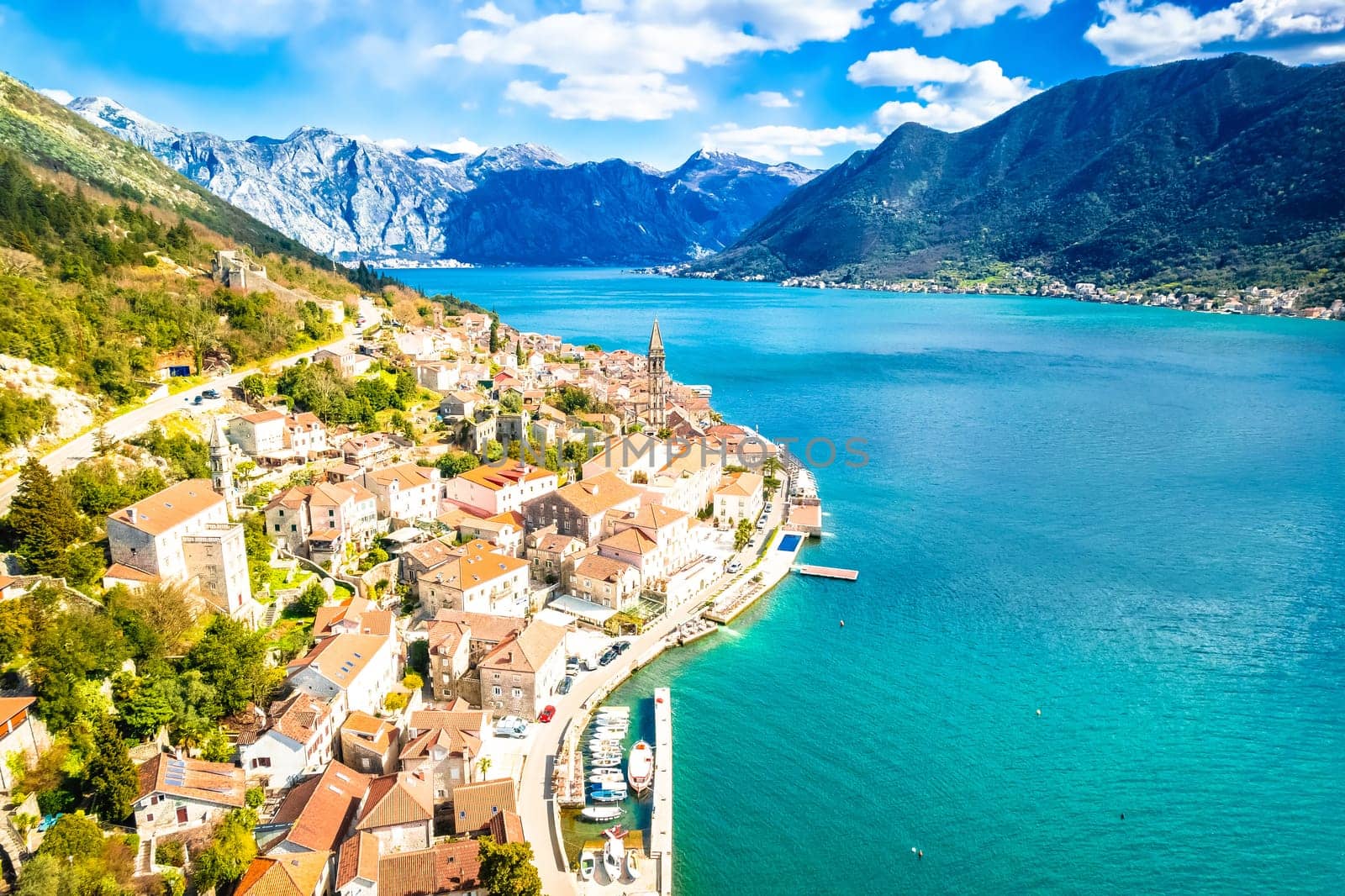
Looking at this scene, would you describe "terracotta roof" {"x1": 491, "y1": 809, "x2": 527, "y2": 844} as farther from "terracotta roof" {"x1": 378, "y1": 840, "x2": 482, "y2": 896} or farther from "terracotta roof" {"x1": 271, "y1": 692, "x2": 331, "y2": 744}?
"terracotta roof" {"x1": 271, "y1": 692, "x2": 331, "y2": 744}

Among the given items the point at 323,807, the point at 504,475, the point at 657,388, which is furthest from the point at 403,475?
the point at 657,388

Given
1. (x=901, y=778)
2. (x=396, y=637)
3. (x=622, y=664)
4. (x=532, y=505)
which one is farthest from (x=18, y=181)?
(x=901, y=778)

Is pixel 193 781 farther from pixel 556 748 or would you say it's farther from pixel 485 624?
pixel 485 624

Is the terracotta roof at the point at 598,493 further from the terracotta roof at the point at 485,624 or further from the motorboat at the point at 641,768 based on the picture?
the motorboat at the point at 641,768

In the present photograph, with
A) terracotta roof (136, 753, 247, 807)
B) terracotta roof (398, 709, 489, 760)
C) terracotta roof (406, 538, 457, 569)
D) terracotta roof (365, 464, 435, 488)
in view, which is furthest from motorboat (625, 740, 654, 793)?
terracotta roof (365, 464, 435, 488)

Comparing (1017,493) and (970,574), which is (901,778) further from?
(1017,493)

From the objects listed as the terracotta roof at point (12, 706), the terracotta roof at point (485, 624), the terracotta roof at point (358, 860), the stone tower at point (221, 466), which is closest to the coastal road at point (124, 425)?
the stone tower at point (221, 466)
